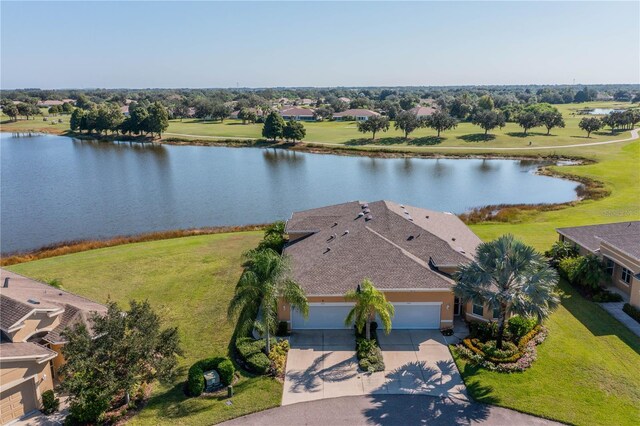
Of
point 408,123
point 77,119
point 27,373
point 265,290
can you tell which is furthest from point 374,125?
point 27,373

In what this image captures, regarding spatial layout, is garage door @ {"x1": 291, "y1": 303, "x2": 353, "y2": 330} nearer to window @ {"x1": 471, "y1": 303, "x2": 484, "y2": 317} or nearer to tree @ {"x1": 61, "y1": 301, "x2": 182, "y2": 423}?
window @ {"x1": 471, "y1": 303, "x2": 484, "y2": 317}

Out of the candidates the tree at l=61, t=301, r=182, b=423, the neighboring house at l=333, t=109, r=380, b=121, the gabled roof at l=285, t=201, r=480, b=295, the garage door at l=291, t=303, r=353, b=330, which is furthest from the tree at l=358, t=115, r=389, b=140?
the tree at l=61, t=301, r=182, b=423

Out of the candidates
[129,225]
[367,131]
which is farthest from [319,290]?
[367,131]

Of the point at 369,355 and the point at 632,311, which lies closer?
the point at 369,355

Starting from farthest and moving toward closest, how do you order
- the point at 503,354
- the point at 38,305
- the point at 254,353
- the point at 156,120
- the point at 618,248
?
the point at 156,120 → the point at 618,248 → the point at 254,353 → the point at 503,354 → the point at 38,305

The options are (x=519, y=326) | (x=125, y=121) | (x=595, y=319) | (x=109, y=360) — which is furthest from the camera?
(x=125, y=121)

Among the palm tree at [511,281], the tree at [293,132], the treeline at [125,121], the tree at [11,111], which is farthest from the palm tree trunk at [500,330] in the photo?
the tree at [11,111]

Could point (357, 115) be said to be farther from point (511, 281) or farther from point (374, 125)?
point (511, 281)
